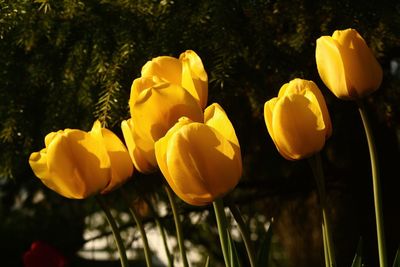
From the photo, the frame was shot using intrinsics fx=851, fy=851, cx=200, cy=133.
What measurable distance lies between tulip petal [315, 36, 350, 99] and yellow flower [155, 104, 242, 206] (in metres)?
0.17

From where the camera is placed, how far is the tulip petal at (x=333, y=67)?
940mm

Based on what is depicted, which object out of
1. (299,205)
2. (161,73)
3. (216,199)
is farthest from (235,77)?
(299,205)

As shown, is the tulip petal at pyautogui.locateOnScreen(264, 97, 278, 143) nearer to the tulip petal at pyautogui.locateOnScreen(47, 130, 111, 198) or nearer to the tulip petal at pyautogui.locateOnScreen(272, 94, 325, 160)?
the tulip petal at pyautogui.locateOnScreen(272, 94, 325, 160)

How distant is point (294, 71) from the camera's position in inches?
50.5

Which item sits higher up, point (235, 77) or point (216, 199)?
point (235, 77)

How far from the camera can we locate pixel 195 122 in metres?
0.85

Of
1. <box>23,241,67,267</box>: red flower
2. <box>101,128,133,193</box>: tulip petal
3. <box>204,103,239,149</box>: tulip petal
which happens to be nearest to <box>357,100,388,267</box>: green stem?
<box>204,103,239,149</box>: tulip petal

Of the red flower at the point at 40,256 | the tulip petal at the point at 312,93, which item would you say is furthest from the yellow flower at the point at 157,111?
the red flower at the point at 40,256

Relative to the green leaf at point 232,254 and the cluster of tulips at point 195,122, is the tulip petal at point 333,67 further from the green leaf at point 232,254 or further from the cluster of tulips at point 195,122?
the green leaf at point 232,254

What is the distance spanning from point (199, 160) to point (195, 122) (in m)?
0.05

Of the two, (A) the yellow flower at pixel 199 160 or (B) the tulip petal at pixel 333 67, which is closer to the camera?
(A) the yellow flower at pixel 199 160

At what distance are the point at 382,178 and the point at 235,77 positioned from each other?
0.70 meters

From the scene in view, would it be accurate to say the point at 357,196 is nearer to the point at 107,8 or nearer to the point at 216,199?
the point at 107,8

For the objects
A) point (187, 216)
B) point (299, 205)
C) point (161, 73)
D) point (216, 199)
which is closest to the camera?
point (216, 199)
